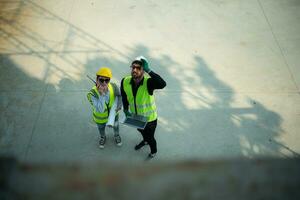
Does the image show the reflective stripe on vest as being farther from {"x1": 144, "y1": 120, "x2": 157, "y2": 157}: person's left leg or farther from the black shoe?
the black shoe

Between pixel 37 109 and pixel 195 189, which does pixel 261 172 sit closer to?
pixel 195 189

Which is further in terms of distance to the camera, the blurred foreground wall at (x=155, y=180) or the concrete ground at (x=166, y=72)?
the concrete ground at (x=166, y=72)

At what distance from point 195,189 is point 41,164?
2618 mm

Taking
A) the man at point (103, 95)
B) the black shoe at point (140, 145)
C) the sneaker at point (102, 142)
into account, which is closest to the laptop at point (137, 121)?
the man at point (103, 95)

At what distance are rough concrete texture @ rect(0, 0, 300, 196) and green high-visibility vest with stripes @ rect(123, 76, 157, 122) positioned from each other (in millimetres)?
1052

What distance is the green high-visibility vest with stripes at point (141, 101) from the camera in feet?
13.4

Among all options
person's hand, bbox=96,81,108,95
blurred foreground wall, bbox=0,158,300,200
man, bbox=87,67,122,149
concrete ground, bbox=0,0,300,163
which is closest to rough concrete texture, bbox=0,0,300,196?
concrete ground, bbox=0,0,300,163

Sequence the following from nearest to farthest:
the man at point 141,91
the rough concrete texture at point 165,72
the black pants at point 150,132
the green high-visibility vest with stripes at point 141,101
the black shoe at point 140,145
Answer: the man at point 141,91 < the green high-visibility vest with stripes at point 141,101 < the black pants at point 150,132 < the black shoe at point 140,145 < the rough concrete texture at point 165,72

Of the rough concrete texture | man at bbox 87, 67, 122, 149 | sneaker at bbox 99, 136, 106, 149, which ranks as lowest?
sneaker at bbox 99, 136, 106, 149

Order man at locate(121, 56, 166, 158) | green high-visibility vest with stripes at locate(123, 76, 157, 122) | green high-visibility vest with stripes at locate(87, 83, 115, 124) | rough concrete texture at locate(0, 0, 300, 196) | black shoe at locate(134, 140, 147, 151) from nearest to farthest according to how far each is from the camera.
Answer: man at locate(121, 56, 166, 158), green high-visibility vest with stripes at locate(123, 76, 157, 122), green high-visibility vest with stripes at locate(87, 83, 115, 124), black shoe at locate(134, 140, 147, 151), rough concrete texture at locate(0, 0, 300, 196)

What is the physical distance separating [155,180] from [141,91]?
57.1 inches

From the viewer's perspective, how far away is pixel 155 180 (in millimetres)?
4469

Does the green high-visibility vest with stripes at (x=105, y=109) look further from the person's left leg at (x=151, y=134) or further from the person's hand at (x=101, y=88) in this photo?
the person's left leg at (x=151, y=134)

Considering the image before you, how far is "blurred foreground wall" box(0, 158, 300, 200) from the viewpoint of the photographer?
426 cm
